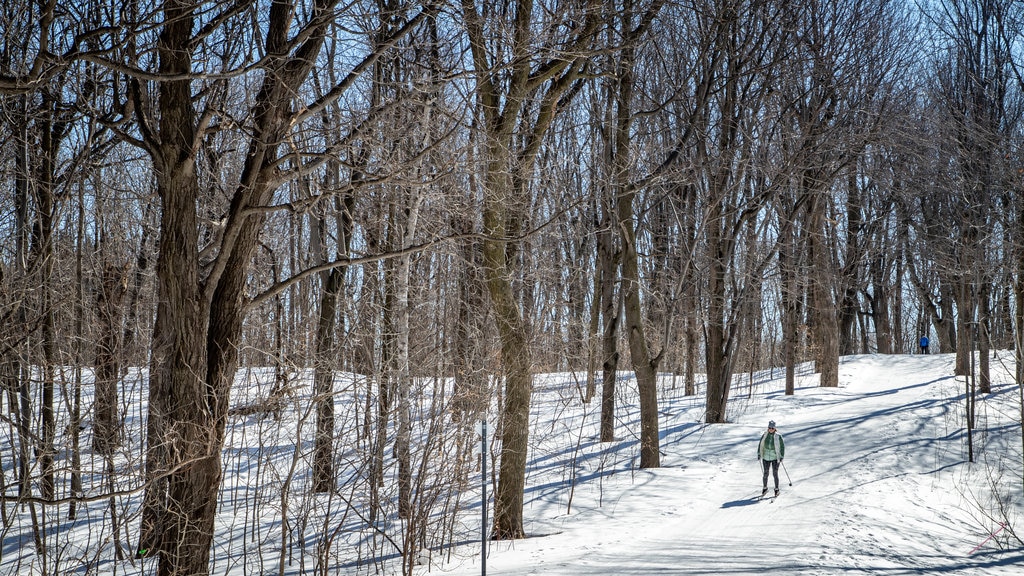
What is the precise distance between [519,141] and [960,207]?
13692 millimetres

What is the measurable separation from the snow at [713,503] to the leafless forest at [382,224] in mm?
380

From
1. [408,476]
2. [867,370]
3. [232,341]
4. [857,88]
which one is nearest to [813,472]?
[408,476]

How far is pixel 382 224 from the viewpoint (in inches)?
605

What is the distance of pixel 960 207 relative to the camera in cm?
2222

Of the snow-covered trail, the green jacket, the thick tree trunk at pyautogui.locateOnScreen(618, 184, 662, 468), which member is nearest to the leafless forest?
the thick tree trunk at pyautogui.locateOnScreen(618, 184, 662, 468)

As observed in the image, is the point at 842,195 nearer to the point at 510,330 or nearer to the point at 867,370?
the point at 867,370

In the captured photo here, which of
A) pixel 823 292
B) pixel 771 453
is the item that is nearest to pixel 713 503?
pixel 771 453

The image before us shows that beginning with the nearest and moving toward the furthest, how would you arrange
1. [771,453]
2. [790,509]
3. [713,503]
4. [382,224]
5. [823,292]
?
1. [790,509]
2. [713,503]
3. [771,453]
4. [382,224]
5. [823,292]

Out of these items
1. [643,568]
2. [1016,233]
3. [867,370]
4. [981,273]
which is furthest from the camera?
[867,370]

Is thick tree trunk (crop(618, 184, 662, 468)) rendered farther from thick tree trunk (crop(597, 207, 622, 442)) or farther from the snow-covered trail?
thick tree trunk (crop(597, 207, 622, 442))

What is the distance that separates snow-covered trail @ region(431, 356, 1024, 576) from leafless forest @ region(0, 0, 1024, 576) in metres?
1.39

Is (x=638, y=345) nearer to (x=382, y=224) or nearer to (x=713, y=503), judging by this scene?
(x=713, y=503)

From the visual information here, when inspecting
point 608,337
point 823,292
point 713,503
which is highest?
point 823,292

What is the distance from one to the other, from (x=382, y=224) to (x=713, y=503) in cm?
844
